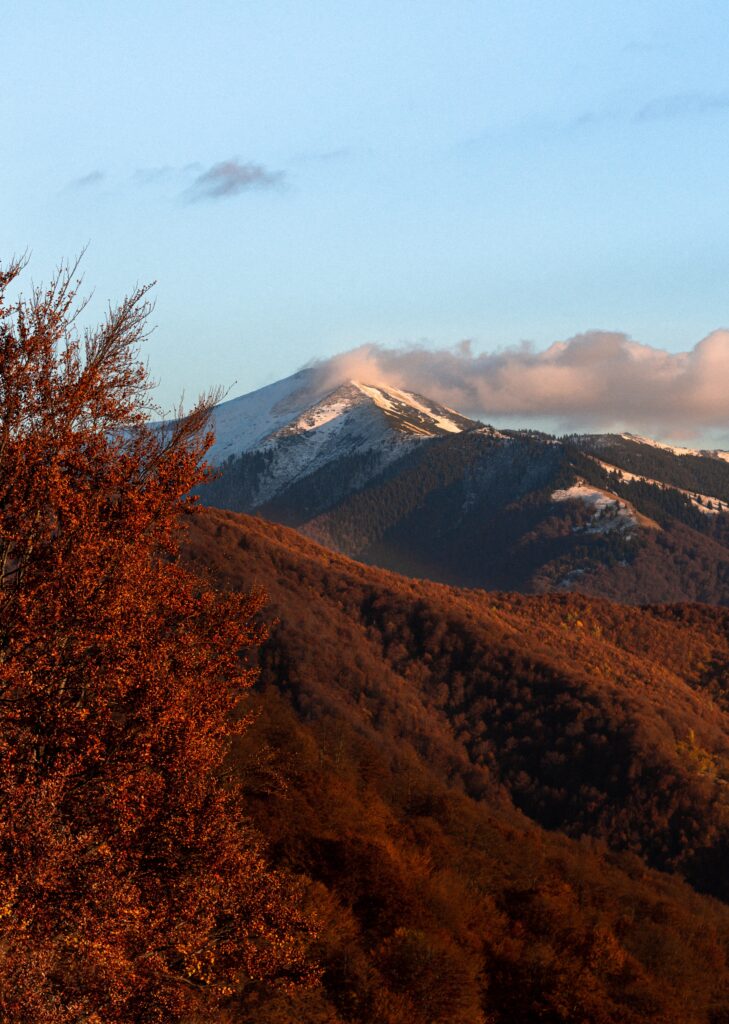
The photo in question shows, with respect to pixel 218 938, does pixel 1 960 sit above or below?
above

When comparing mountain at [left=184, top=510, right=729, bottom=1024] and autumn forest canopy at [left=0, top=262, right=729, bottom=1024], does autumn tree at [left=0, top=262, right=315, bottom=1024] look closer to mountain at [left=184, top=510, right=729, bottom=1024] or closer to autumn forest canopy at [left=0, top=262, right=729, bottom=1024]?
autumn forest canopy at [left=0, top=262, right=729, bottom=1024]

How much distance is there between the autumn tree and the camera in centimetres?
1648

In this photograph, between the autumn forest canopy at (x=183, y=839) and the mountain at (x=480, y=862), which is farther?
the mountain at (x=480, y=862)

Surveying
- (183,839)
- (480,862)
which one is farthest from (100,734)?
(480,862)

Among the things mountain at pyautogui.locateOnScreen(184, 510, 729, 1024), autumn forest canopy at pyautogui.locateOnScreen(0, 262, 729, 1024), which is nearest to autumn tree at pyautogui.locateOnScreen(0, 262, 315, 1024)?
autumn forest canopy at pyautogui.locateOnScreen(0, 262, 729, 1024)

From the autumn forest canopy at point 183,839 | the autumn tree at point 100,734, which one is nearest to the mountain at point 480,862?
the autumn forest canopy at point 183,839

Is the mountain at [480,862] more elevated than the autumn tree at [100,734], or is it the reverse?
the autumn tree at [100,734]

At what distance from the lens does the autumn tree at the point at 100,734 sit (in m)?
16.5

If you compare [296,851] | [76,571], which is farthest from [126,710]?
[296,851]

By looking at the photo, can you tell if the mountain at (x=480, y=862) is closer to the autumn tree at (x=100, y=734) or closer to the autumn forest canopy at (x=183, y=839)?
the autumn forest canopy at (x=183, y=839)

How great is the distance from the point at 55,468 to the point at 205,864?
8.08 meters

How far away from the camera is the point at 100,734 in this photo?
1853cm

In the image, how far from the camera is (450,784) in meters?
159

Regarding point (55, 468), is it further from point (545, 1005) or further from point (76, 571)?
point (545, 1005)
